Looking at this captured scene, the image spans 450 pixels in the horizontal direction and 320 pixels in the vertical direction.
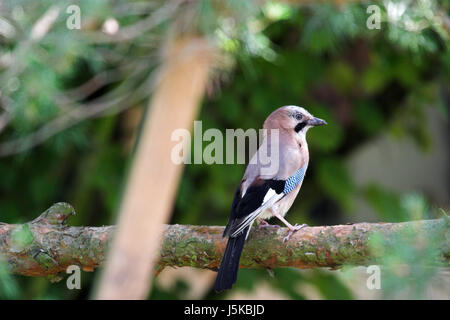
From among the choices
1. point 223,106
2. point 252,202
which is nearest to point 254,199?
point 252,202

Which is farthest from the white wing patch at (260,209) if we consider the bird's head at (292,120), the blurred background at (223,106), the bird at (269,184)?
the blurred background at (223,106)

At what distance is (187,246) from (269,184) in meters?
0.23

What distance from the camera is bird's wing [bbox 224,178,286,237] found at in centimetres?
131

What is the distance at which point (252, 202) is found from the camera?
1.36 m

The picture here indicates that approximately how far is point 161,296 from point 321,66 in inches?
50.2

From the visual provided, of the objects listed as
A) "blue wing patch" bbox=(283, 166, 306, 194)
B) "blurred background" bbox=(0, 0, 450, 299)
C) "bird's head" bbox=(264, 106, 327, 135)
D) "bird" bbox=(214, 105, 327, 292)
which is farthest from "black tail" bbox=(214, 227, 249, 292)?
"blurred background" bbox=(0, 0, 450, 299)

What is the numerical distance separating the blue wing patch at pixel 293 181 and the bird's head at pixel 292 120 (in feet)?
0.43

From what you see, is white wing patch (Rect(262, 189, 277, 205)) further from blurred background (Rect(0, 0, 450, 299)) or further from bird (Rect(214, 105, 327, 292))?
blurred background (Rect(0, 0, 450, 299))

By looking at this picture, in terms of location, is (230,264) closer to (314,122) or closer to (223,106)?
(314,122)

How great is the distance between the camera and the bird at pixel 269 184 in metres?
1.30

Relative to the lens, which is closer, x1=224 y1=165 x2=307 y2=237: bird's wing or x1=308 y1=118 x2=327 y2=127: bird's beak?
x1=224 y1=165 x2=307 y2=237: bird's wing

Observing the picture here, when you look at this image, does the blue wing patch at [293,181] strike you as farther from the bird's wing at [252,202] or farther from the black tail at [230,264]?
the black tail at [230,264]

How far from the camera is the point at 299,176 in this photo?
60.1 inches
